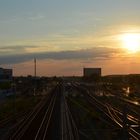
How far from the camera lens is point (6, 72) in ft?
536

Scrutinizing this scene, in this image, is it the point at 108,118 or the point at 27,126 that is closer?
the point at 27,126

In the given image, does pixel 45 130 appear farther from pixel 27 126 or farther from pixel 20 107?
pixel 20 107

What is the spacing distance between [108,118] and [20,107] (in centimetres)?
2095

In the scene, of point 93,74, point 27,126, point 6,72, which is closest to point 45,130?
point 27,126

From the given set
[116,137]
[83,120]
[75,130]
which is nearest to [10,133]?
[75,130]

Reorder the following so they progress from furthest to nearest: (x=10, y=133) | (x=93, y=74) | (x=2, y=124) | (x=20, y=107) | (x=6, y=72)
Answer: (x=93, y=74)
(x=6, y=72)
(x=20, y=107)
(x=2, y=124)
(x=10, y=133)

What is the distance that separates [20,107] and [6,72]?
10325 centimetres

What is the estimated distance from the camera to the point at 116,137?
29.1 m

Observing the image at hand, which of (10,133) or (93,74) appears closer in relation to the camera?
(10,133)

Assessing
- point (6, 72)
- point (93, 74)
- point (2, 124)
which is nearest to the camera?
point (2, 124)

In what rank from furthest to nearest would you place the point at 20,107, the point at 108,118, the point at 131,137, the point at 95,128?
the point at 20,107 → the point at 108,118 → the point at 95,128 → the point at 131,137

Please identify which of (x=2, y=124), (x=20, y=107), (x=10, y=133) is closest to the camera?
(x=10, y=133)

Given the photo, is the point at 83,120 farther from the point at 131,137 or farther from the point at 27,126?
the point at 131,137

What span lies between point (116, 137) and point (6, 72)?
136734 millimetres
